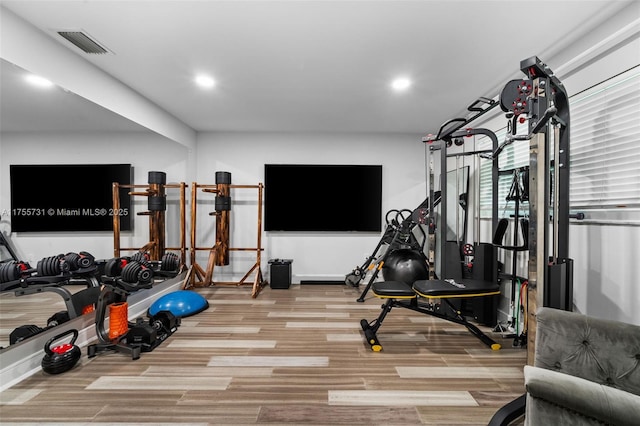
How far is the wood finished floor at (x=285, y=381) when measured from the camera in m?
1.68

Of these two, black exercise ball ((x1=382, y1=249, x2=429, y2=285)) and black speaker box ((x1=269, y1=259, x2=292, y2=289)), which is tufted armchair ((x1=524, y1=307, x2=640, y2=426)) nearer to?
black exercise ball ((x1=382, y1=249, x2=429, y2=285))

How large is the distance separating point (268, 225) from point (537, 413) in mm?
4063

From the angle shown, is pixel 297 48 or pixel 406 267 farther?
pixel 406 267

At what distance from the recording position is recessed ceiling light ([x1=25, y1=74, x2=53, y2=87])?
2098 mm

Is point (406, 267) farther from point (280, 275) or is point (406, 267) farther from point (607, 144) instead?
point (607, 144)

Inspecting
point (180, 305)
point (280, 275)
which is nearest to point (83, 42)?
point (180, 305)

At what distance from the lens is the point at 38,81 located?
2174mm

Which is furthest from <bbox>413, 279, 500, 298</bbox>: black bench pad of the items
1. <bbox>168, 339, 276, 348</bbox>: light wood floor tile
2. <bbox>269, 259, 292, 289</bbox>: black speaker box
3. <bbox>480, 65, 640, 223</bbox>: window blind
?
<bbox>269, 259, 292, 289</bbox>: black speaker box

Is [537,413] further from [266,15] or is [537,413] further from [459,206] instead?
[459,206]

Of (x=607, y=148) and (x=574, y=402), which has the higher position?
(x=607, y=148)

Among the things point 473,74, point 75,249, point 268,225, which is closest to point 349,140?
point 268,225

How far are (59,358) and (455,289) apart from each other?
312cm

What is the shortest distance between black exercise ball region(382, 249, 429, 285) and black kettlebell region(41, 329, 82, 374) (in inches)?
129

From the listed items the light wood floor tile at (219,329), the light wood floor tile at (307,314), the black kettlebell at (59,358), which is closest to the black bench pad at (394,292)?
the light wood floor tile at (307,314)
